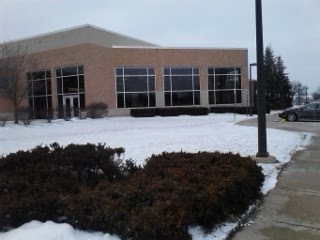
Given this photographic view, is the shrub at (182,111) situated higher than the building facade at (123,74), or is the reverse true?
the building facade at (123,74)

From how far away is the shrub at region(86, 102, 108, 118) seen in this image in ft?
116

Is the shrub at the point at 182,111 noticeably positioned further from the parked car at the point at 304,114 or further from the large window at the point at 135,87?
the parked car at the point at 304,114

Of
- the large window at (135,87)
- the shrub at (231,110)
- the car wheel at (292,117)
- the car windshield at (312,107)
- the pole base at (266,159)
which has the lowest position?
the pole base at (266,159)

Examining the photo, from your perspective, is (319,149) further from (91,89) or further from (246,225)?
(91,89)

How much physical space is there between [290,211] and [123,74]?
35018 millimetres

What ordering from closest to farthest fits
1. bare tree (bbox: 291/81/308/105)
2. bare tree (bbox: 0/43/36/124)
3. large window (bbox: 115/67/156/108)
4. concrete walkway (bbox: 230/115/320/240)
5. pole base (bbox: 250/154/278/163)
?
concrete walkway (bbox: 230/115/320/240) < pole base (bbox: 250/154/278/163) < bare tree (bbox: 0/43/36/124) < large window (bbox: 115/67/156/108) < bare tree (bbox: 291/81/308/105)

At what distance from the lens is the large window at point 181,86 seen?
42500mm

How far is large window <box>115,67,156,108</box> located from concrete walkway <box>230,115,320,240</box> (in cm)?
3129

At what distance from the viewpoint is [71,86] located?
4028 cm

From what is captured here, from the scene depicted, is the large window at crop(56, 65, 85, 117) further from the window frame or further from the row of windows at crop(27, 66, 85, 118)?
the window frame

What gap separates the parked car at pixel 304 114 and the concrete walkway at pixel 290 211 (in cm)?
2017

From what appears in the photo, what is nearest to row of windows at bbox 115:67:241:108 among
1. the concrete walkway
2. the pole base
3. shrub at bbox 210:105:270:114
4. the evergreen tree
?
shrub at bbox 210:105:270:114

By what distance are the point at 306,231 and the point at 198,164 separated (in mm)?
2247

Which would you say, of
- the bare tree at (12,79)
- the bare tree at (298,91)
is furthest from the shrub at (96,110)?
the bare tree at (298,91)
